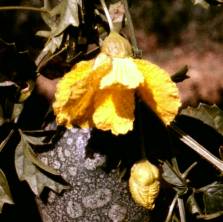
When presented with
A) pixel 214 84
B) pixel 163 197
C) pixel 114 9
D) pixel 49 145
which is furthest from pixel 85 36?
pixel 214 84

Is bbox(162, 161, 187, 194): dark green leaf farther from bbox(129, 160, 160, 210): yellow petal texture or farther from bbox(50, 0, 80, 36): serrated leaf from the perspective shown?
bbox(50, 0, 80, 36): serrated leaf

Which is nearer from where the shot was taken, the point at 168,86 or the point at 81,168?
the point at 168,86

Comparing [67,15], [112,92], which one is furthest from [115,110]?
[67,15]

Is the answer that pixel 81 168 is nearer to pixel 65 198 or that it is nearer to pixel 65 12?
pixel 65 198

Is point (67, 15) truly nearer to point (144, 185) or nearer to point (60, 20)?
point (60, 20)

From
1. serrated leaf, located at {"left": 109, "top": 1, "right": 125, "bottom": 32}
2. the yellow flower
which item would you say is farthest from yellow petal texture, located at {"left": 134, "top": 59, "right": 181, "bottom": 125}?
serrated leaf, located at {"left": 109, "top": 1, "right": 125, "bottom": 32}

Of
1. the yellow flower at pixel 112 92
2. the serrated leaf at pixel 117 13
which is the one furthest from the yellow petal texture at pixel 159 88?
the serrated leaf at pixel 117 13
